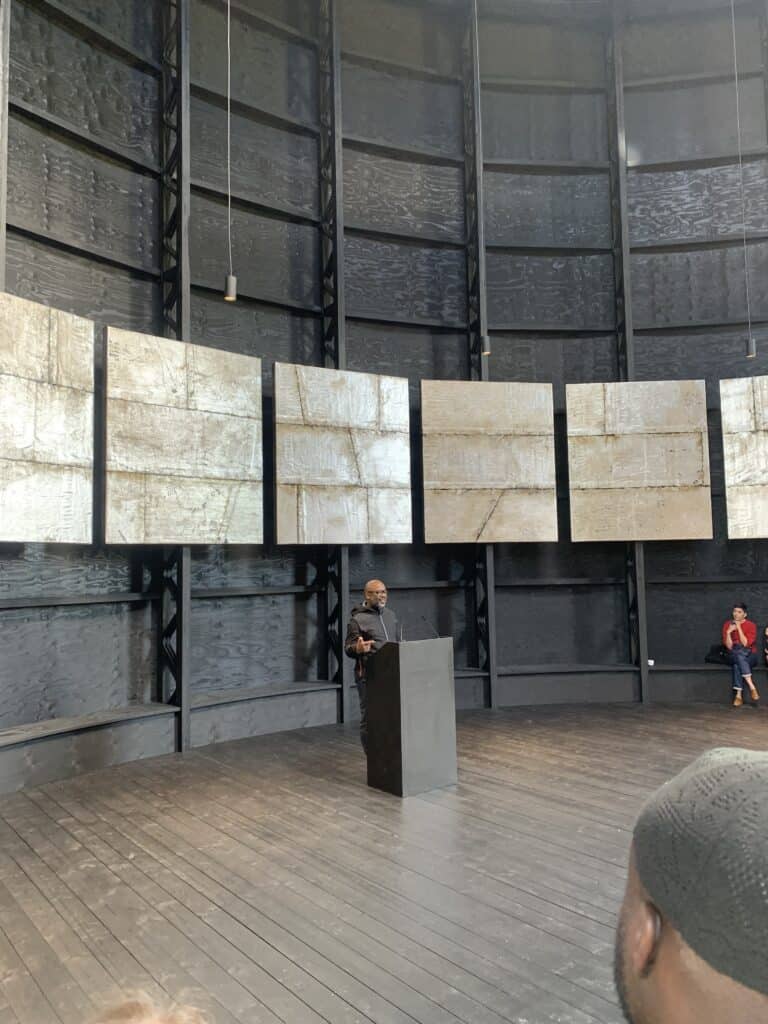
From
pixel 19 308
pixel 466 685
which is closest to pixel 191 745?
pixel 466 685

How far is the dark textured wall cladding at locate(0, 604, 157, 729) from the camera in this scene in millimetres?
5469

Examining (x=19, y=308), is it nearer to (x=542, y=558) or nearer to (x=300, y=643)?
(x=300, y=643)

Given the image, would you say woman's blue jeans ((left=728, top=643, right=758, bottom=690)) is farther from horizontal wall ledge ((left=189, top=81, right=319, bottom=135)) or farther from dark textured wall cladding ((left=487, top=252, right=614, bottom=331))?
horizontal wall ledge ((left=189, top=81, right=319, bottom=135))

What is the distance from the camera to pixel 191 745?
20.4 ft

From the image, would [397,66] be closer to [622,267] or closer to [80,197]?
[622,267]

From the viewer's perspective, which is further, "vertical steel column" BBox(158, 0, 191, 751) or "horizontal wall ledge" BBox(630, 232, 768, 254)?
"horizontal wall ledge" BBox(630, 232, 768, 254)

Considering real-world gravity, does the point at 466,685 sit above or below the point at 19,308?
below

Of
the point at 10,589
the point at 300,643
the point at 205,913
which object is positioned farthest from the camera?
the point at 300,643

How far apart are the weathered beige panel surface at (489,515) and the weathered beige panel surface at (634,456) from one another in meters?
0.38

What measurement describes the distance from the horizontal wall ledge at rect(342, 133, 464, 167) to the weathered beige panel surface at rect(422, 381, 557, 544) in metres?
2.66

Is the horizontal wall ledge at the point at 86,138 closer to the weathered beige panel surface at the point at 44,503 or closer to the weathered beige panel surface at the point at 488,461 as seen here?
the weathered beige panel surface at the point at 44,503

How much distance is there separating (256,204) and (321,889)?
6096 mm

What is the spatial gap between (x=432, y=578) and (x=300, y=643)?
164 cm

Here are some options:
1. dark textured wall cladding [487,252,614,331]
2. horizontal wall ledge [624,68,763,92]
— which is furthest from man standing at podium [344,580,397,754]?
horizontal wall ledge [624,68,763,92]
